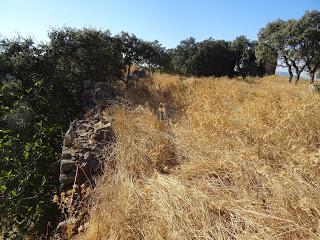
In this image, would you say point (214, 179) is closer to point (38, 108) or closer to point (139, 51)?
point (38, 108)

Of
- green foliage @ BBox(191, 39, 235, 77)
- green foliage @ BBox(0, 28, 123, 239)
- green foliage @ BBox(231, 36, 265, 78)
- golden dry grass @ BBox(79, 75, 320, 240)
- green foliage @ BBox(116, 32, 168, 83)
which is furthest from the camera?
green foliage @ BBox(231, 36, 265, 78)

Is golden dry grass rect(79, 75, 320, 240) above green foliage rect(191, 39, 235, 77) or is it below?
below

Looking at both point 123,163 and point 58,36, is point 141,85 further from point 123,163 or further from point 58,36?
point 123,163

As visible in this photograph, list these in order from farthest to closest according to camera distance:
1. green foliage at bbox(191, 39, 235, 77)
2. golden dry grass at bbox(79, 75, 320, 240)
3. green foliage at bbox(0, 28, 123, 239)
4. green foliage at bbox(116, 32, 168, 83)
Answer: green foliage at bbox(191, 39, 235, 77)
green foliage at bbox(116, 32, 168, 83)
green foliage at bbox(0, 28, 123, 239)
golden dry grass at bbox(79, 75, 320, 240)

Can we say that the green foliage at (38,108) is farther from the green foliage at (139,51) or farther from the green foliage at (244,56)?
the green foliage at (244,56)

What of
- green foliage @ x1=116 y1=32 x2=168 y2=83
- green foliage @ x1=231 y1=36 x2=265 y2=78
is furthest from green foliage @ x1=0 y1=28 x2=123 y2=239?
green foliage @ x1=231 y1=36 x2=265 y2=78

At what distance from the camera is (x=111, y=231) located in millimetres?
3553

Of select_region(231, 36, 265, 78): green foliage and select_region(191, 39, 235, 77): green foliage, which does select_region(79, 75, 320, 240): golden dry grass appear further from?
select_region(231, 36, 265, 78): green foliage

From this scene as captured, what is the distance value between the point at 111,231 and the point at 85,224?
65 centimetres

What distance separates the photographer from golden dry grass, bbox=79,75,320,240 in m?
3.03

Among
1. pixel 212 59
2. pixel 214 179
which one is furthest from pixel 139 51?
pixel 212 59

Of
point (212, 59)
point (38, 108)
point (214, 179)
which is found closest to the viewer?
point (214, 179)

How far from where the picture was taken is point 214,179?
414 centimetres

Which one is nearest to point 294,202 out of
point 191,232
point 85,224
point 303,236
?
point 303,236
